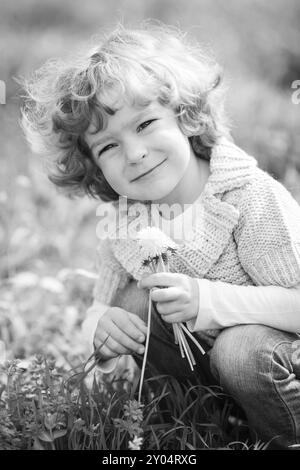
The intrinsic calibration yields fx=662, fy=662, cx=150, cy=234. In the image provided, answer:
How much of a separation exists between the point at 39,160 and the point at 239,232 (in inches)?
43.0

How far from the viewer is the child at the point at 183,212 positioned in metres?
1.42

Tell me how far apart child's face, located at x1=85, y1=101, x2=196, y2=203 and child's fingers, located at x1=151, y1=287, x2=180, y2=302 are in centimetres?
28

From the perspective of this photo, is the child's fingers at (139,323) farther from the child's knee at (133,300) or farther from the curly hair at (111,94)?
the curly hair at (111,94)

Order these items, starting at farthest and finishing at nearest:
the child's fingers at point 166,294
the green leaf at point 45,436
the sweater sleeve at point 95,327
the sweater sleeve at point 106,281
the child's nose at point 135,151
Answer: the sweater sleeve at point 106,281, the sweater sleeve at point 95,327, the child's nose at point 135,151, the child's fingers at point 166,294, the green leaf at point 45,436

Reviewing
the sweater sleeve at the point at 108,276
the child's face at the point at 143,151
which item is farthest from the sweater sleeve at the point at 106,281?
the child's face at the point at 143,151

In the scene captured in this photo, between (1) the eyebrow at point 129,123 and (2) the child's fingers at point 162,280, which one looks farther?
(1) the eyebrow at point 129,123

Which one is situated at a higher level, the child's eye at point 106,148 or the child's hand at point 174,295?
the child's eye at point 106,148

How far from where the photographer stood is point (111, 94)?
1546 millimetres

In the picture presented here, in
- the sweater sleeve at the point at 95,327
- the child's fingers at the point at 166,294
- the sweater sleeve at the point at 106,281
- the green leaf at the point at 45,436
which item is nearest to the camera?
the green leaf at the point at 45,436

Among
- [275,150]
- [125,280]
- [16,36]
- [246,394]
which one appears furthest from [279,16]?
[246,394]

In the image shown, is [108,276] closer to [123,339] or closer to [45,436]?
[123,339]

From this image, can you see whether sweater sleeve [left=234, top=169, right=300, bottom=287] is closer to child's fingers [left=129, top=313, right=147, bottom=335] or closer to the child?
the child

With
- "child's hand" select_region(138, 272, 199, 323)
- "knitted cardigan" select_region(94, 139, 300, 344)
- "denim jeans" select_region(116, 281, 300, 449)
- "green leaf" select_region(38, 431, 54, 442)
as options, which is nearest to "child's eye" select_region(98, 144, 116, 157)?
"knitted cardigan" select_region(94, 139, 300, 344)

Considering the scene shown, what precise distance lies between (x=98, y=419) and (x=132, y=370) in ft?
1.23
